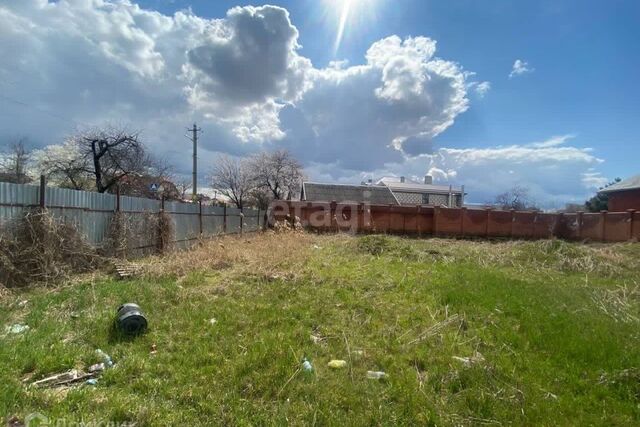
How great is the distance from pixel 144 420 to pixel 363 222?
15671 mm

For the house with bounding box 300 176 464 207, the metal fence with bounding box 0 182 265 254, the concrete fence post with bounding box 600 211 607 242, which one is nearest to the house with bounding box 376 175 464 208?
the house with bounding box 300 176 464 207

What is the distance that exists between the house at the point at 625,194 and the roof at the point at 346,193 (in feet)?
55.7

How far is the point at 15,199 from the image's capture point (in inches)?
209

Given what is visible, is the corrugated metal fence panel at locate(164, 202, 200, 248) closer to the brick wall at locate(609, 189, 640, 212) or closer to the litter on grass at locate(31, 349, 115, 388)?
the litter on grass at locate(31, 349, 115, 388)

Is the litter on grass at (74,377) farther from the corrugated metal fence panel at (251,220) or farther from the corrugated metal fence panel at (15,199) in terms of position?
the corrugated metal fence panel at (251,220)

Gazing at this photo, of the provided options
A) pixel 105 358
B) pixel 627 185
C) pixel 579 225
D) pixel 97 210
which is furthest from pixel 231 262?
pixel 627 185

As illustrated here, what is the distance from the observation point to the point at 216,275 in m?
6.45

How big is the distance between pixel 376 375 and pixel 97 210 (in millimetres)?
6738

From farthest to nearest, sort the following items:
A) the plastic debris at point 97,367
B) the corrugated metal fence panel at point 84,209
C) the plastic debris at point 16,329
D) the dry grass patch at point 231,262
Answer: the dry grass patch at point 231,262 → the corrugated metal fence panel at point 84,209 → the plastic debris at point 16,329 → the plastic debris at point 97,367

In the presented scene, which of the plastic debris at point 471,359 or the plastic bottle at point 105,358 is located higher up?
the plastic debris at point 471,359

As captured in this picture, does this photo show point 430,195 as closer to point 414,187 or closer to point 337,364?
point 414,187

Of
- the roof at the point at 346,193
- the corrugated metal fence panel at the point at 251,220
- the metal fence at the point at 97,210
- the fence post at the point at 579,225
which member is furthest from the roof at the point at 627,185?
the metal fence at the point at 97,210

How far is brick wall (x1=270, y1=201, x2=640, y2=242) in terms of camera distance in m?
17.2

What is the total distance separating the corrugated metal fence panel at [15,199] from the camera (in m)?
5.12
